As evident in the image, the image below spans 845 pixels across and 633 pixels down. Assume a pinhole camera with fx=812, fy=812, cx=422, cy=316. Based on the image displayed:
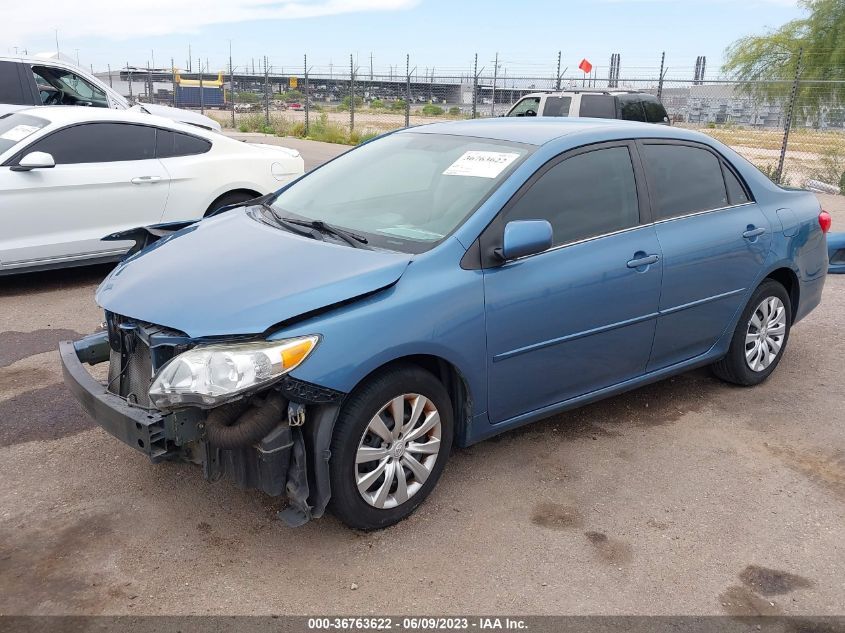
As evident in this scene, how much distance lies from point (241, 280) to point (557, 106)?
44.2 ft

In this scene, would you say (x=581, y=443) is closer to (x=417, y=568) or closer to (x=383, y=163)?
(x=417, y=568)

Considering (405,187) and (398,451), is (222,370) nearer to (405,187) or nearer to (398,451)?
(398,451)

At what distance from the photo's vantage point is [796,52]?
27.8 meters

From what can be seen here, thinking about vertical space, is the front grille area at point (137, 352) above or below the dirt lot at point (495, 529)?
above

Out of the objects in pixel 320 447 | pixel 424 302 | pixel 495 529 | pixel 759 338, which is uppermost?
pixel 424 302

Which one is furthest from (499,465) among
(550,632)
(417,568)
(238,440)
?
(238,440)

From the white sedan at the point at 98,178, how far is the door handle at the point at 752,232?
15.4 ft

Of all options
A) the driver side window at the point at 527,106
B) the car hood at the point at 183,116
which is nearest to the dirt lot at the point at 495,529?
the car hood at the point at 183,116

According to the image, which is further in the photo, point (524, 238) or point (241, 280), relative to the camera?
point (524, 238)

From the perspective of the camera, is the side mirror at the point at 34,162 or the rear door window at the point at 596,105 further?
the rear door window at the point at 596,105

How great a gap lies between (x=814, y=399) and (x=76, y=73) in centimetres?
1037

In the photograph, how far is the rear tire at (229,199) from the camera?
7633 millimetres

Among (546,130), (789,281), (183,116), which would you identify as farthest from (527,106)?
(546,130)

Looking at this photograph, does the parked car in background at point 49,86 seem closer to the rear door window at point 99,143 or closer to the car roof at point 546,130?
the rear door window at point 99,143
